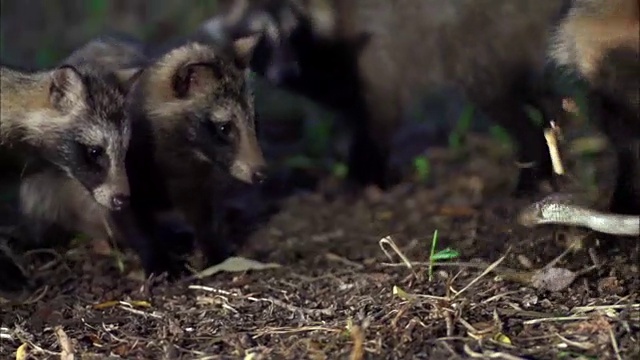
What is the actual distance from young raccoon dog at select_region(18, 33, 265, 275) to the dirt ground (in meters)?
0.17

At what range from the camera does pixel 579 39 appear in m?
3.25

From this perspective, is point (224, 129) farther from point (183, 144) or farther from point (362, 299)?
point (362, 299)

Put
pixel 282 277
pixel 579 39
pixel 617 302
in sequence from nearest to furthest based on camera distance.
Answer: pixel 617 302, pixel 579 39, pixel 282 277

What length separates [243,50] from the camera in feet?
13.0

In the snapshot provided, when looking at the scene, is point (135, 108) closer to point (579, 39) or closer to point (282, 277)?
point (282, 277)

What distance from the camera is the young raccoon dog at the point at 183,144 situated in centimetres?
388

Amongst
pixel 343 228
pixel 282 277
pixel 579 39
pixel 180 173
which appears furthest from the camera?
pixel 343 228

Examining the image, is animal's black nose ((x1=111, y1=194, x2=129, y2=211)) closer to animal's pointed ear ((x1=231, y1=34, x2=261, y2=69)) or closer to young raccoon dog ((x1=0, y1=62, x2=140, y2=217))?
young raccoon dog ((x1=0, y1=62, x2=140, y2=217))

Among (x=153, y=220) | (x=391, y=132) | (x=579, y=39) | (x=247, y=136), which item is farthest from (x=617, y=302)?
(x=391, y=132)

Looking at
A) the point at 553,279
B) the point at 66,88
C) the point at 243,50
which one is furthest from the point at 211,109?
the point at 553,279

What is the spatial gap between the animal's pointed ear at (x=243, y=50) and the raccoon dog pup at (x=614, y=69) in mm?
1270

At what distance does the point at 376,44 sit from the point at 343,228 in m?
1.12

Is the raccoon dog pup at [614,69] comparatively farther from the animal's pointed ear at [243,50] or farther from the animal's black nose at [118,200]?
the animal's black nose at [118,200]

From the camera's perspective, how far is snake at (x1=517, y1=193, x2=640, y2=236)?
9.56 ft
